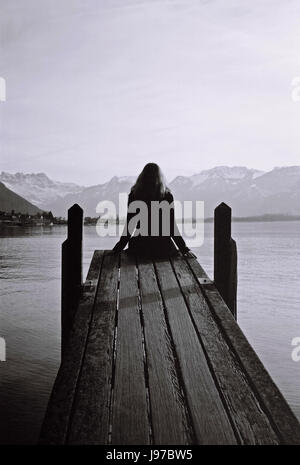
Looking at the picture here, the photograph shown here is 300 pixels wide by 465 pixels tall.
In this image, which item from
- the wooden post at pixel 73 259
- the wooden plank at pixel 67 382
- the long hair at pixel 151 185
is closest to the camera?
the wooden plank at pixel 67 382

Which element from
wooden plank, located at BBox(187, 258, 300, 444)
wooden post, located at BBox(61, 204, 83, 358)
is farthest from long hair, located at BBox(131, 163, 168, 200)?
wooden plank, located at BBox(187, 258, 300, 444)

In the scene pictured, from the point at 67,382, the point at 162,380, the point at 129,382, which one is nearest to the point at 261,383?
the point at 162,380

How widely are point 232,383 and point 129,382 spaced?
67cm

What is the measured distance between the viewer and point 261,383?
3004 millimetres

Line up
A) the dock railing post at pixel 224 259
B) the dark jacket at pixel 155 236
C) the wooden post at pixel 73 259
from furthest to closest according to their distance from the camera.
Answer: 1. the dark jacket at pixel 155 236
2. the dock railing post at pixel 224 259
3. the wooden post at pixel 73 259

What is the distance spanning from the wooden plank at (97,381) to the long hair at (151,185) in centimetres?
207

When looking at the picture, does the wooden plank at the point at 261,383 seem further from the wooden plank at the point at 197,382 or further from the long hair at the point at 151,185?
the long hair at the point at 151,185

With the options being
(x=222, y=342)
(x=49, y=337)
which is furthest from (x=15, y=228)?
(x=222, y=342)

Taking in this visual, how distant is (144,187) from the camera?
635 centimetres

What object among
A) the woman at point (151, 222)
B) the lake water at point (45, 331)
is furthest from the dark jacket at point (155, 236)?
the lake water at point (45, 331)

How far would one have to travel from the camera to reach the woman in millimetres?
6199

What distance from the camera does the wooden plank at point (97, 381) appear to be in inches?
98.3
